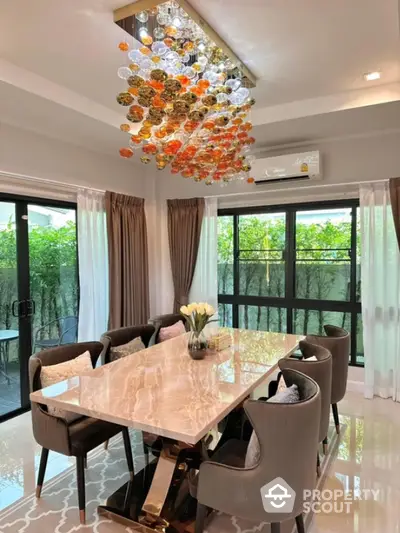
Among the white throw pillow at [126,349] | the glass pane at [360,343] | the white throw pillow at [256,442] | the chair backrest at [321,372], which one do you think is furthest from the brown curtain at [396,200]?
the white throw pillow at [126,349]

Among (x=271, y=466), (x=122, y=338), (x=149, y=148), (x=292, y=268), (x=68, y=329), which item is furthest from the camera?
(x=292, y=268)

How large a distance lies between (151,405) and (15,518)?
4.00 ft

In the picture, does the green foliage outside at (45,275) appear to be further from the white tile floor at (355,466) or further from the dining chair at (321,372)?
the dining chair at (321,372)

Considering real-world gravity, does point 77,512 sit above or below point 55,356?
below

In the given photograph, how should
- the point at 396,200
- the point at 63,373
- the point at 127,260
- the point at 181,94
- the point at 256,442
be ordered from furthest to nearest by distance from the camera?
1. the point at 127,260
2. the point at 396,200
3. the point at 63,373
4. the point at 181,94
5. the point at 256,442

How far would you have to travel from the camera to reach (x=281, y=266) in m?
4.83

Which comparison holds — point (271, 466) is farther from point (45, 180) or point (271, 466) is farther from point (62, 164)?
point (62, 164)

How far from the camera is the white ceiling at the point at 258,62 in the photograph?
88.5 inches

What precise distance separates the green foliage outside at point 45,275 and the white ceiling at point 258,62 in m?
1.12

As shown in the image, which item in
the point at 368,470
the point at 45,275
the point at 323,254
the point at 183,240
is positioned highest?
the point at 183,240

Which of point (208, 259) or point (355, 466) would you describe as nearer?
point (355, 466)

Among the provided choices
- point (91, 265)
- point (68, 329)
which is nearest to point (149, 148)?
point (91, 265)

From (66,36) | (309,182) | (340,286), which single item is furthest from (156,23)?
(340,286)

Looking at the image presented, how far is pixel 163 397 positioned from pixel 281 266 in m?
3.11
